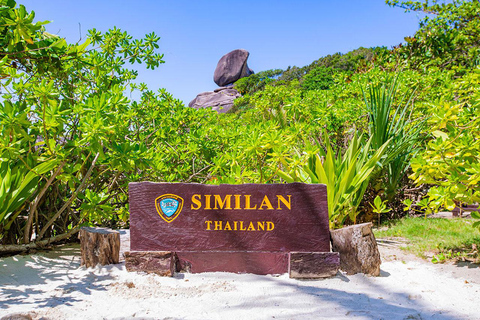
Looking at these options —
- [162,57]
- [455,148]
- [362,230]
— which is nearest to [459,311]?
[362,230]

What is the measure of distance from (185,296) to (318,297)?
3.25 feet

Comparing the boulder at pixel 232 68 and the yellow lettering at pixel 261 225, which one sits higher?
the boulder at pixel 232 68

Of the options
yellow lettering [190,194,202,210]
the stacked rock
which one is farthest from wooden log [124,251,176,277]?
the stacked rock

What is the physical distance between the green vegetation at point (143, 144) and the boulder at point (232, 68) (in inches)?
1830

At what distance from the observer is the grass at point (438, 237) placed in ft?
11.4

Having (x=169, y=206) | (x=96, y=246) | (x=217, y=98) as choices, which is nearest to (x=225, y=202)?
(x=169, y=206)

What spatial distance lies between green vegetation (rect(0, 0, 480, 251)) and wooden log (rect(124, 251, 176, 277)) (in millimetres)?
551

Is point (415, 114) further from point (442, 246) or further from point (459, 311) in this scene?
point (459, 311)

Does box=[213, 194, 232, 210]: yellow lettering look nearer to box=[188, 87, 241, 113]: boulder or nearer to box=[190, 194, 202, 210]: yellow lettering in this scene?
box=[190, 194, 202, 210]: yellow lettering

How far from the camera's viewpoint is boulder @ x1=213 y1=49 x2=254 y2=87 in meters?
52.0

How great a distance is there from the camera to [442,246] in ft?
12.2

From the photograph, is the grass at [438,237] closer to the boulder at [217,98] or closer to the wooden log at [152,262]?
the wooden log at [152,262]

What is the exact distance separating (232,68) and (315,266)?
5155 centimetres

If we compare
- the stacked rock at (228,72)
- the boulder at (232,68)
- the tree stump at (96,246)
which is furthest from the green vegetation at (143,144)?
the boulder at (232,68)
